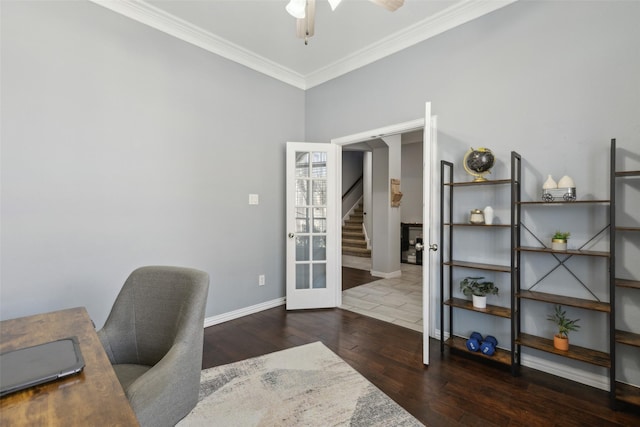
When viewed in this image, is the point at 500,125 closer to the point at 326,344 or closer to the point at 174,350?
the point at 326,344

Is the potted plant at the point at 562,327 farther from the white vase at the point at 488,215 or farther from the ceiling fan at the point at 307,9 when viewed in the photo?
the ceiling fan at the point at 307,9

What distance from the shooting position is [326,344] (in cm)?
277

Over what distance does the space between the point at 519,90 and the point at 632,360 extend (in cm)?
209

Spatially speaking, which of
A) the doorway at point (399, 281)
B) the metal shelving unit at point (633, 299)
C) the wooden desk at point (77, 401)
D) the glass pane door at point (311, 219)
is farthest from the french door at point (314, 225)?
the wooden desk at point (77, 401)

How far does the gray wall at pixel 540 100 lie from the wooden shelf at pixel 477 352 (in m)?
0.16

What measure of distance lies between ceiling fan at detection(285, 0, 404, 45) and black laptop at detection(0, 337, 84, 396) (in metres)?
1.85

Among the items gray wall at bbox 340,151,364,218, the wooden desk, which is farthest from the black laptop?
gray wall at bbox 340,151,364,218

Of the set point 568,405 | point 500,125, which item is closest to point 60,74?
point 500,125

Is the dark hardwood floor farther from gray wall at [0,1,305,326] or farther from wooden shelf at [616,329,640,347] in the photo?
gray wall at [0,1,305,326]

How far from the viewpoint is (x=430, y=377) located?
224cm

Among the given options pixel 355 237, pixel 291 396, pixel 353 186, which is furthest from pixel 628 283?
pixel 353 186

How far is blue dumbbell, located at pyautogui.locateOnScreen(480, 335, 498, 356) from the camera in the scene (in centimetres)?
238

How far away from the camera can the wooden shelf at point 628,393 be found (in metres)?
1.81

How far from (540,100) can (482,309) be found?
173cm
